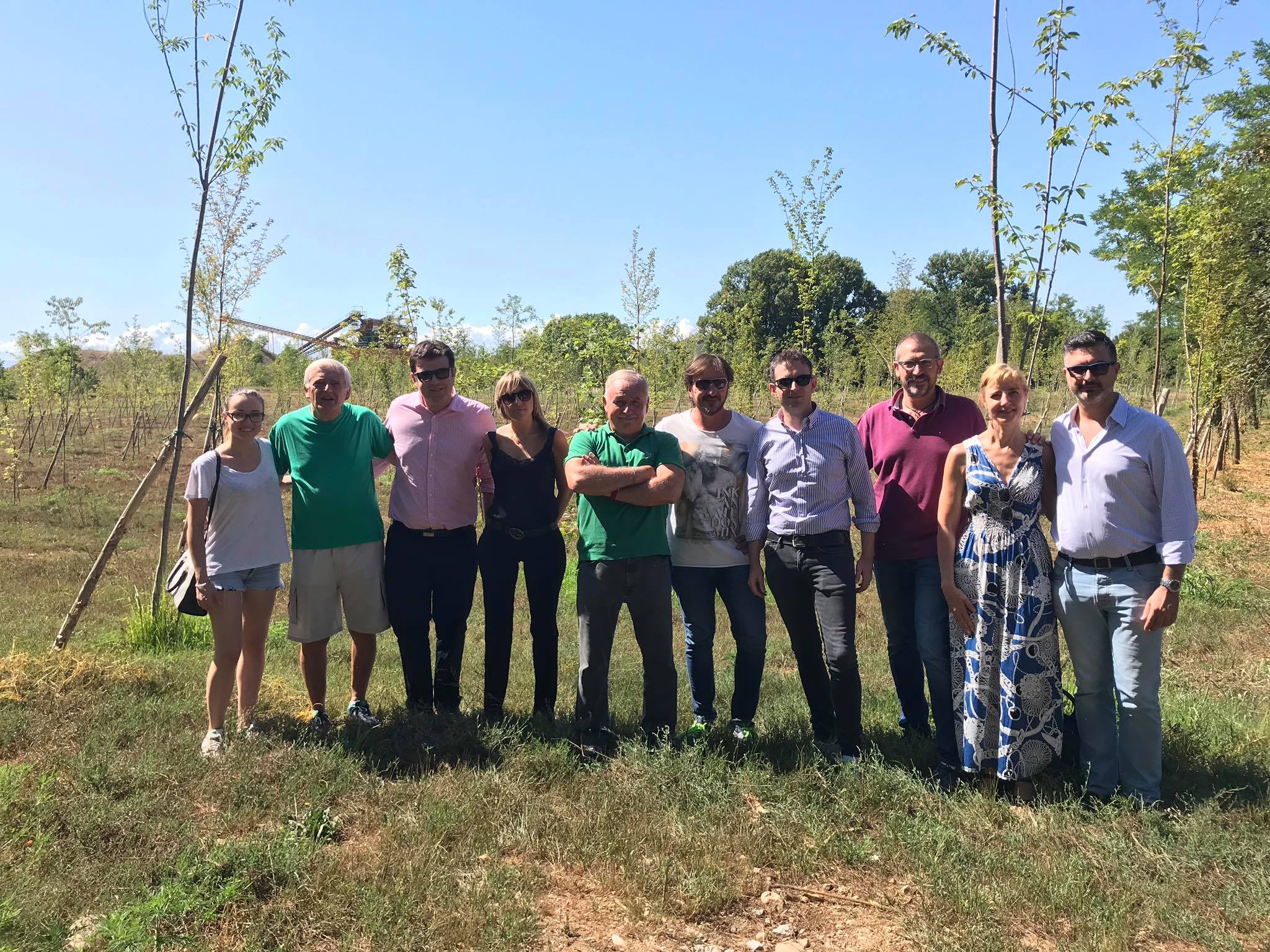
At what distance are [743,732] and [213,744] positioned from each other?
302 cm

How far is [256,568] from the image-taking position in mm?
4445

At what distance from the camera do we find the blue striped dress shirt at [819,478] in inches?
163

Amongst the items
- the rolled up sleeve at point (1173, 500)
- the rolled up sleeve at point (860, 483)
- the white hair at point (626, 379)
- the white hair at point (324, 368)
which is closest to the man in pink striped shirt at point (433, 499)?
the white hair at point (324, 368)

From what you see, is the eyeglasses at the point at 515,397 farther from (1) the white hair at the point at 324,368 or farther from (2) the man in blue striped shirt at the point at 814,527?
(2) the man in blue striped shirt at the point at 814,527

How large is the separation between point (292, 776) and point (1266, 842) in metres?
4.60

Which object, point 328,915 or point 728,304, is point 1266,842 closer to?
point 328,915

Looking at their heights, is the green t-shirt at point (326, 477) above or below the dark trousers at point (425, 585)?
above

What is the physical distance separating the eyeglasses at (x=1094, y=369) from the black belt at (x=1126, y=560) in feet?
2.74

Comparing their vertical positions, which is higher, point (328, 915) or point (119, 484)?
point (119, 484)

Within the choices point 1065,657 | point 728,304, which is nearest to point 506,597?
point 1065,657

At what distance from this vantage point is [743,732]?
4508 millimetres

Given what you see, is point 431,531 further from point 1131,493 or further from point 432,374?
point 1131,493

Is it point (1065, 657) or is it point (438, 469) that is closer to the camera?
point (438, 469)

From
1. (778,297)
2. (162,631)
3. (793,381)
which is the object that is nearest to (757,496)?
(793,381)
